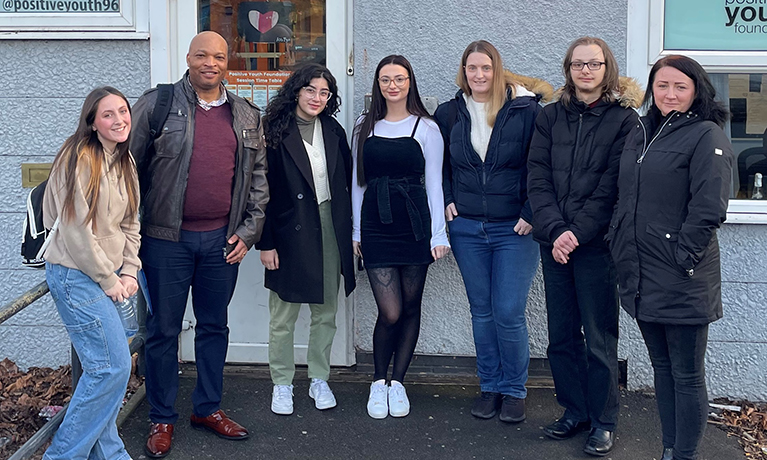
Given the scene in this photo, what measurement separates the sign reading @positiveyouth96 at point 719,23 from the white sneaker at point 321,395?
8.70ft

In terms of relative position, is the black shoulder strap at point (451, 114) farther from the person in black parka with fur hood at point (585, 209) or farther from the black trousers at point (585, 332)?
the black trousers at point (585, 332)

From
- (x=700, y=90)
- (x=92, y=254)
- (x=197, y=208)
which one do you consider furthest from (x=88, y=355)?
(x=700, y=90)

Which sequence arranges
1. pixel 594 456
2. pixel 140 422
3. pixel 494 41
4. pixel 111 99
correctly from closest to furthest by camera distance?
pixel 111 99
pixel 594 456
pixel 140 422
pixel 494 41

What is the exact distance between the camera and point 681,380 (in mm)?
3383

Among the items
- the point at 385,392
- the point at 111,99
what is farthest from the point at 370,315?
the point at 111,99

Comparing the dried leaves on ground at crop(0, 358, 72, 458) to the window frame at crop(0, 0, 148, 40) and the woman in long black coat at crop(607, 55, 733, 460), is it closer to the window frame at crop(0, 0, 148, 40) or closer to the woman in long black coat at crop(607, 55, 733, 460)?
the window frame at crop(0, 0, 148, 40)

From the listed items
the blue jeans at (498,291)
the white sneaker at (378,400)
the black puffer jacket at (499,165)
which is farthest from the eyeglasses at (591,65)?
the white sneaker at (378,400)

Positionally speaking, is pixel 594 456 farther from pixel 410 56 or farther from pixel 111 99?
pixel 111 99

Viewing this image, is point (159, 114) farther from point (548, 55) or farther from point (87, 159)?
point (548, 55)

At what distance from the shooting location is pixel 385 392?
4.35m

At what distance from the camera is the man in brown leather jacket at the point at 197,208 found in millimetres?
3730

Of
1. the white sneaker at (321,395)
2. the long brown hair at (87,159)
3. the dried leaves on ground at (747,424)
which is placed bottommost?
the dried leaves on ground at (747,424)

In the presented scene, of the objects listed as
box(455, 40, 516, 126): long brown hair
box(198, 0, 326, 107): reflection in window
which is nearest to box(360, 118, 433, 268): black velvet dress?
box(455, 40, 516, 126): long brown hair

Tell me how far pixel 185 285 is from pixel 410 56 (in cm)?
181
